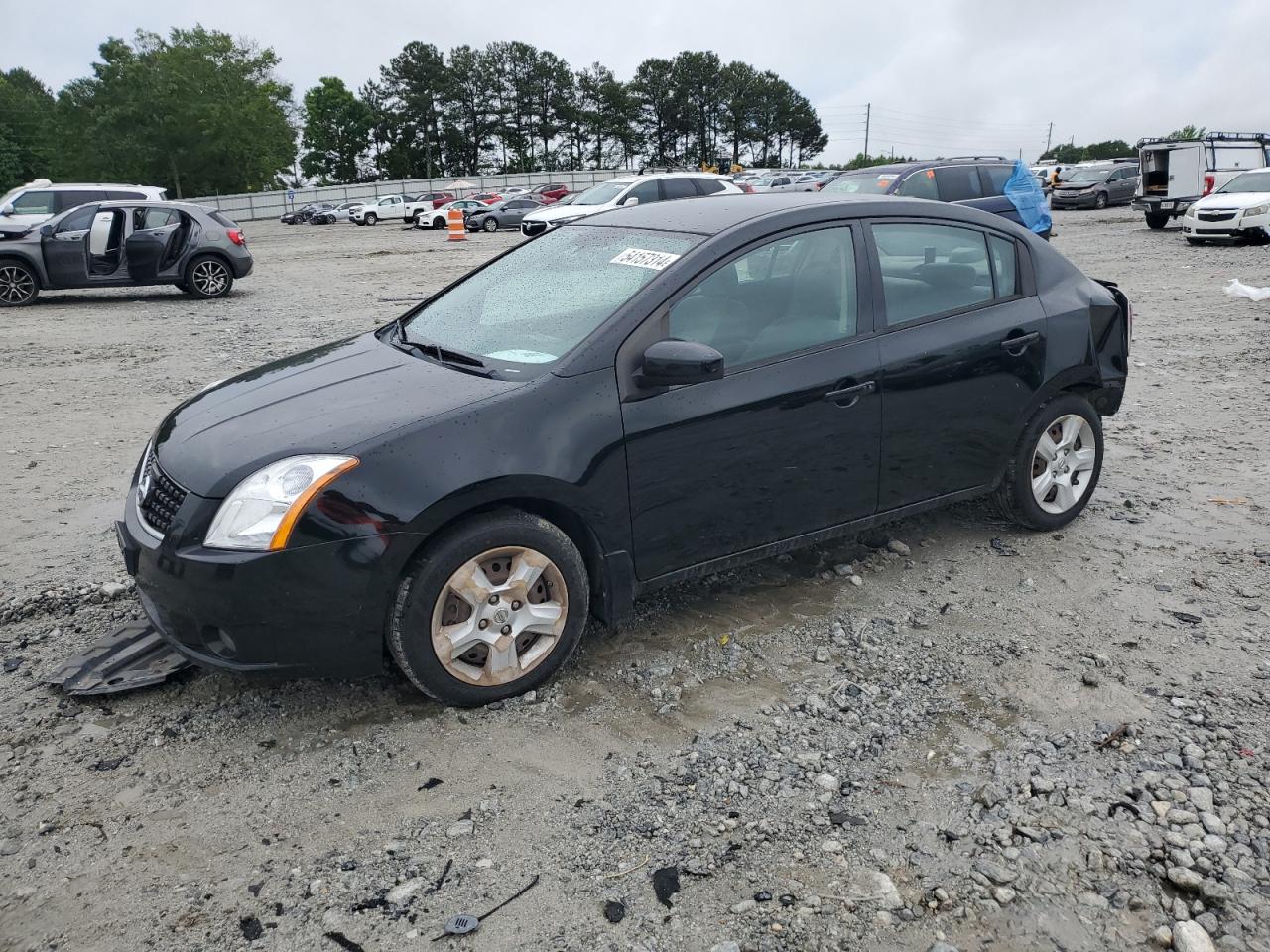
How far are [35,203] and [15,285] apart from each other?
7.43 ft

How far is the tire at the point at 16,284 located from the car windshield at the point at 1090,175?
32.1 metres

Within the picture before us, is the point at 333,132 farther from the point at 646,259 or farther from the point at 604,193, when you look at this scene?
the point at 646,259

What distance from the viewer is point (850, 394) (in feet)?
13.1

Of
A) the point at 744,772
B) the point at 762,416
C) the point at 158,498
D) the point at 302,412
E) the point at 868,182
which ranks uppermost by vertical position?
the point at 868,182

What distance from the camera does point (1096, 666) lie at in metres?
3.72

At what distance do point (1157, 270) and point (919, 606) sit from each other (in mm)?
14014

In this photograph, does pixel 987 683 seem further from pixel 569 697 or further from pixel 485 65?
pixel 485 65

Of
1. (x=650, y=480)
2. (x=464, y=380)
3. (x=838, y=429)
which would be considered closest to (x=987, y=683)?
(x=838, y=429)

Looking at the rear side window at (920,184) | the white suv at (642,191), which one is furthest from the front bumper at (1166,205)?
the rear side window at (920,184)

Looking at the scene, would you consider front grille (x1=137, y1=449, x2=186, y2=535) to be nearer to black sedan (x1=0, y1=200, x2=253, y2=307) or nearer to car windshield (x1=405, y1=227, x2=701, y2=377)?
car windshield (x1=405, y1=227, x2=701, y2=377)

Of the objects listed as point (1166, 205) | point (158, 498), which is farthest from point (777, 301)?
point (1166, 205)

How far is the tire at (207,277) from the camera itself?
48.7 feet

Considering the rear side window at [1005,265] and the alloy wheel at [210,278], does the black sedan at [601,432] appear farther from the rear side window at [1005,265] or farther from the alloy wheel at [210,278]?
the alloy wheel at [210,278]

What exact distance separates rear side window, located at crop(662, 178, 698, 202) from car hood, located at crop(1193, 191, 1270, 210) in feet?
33.1
